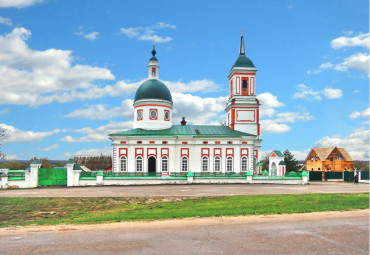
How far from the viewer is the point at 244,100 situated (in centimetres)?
4525

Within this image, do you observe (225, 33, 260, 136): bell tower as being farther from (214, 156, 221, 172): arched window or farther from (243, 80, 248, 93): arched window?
(214, 156, 221, 172): arched window

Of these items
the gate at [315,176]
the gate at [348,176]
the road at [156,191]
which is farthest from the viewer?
the gate at [315,176]

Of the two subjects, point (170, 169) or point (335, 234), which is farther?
point (170, 169)

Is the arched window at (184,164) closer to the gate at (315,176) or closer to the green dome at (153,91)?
the green dome at (153,91)

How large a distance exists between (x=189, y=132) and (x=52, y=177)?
58.2ft

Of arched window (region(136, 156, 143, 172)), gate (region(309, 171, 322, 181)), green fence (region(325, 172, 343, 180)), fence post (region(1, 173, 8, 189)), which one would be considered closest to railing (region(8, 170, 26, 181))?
fence post (region(1, 173, 8, 189))

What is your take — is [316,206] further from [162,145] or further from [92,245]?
[162,145]

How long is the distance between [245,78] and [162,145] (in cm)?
1421

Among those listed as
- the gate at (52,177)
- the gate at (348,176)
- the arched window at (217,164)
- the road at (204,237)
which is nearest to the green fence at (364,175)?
the gate at (348,176)

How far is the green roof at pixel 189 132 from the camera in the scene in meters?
41.9

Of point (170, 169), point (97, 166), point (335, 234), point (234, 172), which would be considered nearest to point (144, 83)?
point (170, 169)

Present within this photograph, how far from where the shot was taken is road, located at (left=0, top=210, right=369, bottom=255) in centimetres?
795

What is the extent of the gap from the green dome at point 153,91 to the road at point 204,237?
34.0 m

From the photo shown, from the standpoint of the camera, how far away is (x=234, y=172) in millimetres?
41562
